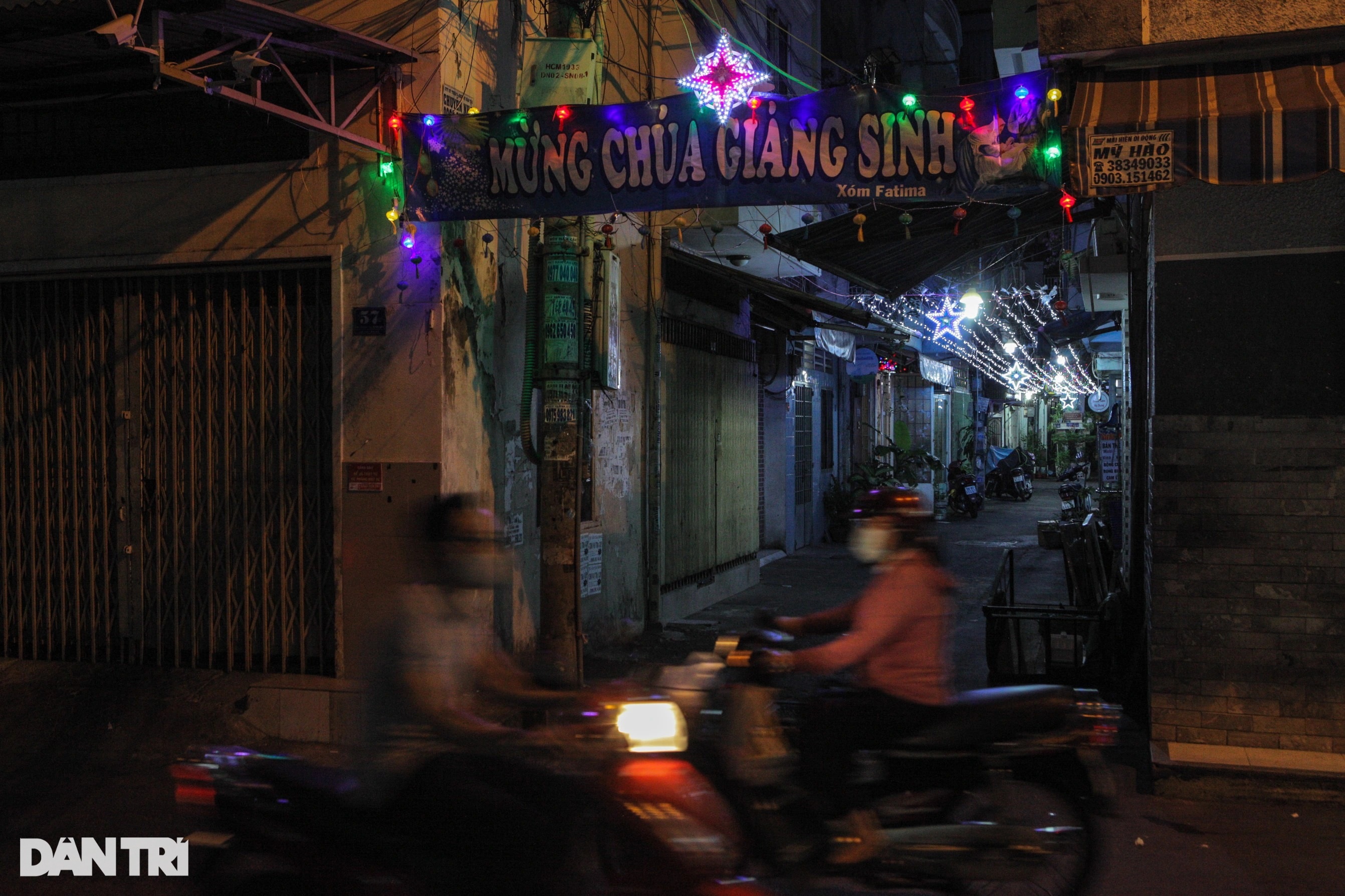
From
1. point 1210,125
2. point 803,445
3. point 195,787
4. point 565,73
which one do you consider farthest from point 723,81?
point 803,445

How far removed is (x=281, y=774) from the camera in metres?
3.86

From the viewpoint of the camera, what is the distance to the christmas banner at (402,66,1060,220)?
5.98m

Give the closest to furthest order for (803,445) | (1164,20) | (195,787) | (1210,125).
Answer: (195,787) < (1210,125) < (1164,20) < (803,445)

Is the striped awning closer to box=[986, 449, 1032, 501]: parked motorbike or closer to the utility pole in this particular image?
the utility pole

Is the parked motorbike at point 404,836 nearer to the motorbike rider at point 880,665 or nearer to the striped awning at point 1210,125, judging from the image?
the motorbike rider at point 880,665

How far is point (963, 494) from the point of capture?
23.7 metres

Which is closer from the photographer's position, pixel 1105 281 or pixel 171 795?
pixel 171 795

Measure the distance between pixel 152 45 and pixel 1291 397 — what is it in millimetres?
6748

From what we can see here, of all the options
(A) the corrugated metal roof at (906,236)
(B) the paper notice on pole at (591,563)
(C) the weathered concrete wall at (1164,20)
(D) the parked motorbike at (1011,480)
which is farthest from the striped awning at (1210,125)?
(D) the parked motorbike at (1011,480)

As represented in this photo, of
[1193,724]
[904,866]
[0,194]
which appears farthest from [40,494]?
[1193,724]

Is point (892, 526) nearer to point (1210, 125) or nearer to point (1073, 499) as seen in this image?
point (1210, 125)

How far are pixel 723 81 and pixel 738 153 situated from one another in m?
0.88

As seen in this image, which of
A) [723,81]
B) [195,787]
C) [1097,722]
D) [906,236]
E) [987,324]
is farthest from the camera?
[987,324]

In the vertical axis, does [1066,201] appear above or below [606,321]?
above
